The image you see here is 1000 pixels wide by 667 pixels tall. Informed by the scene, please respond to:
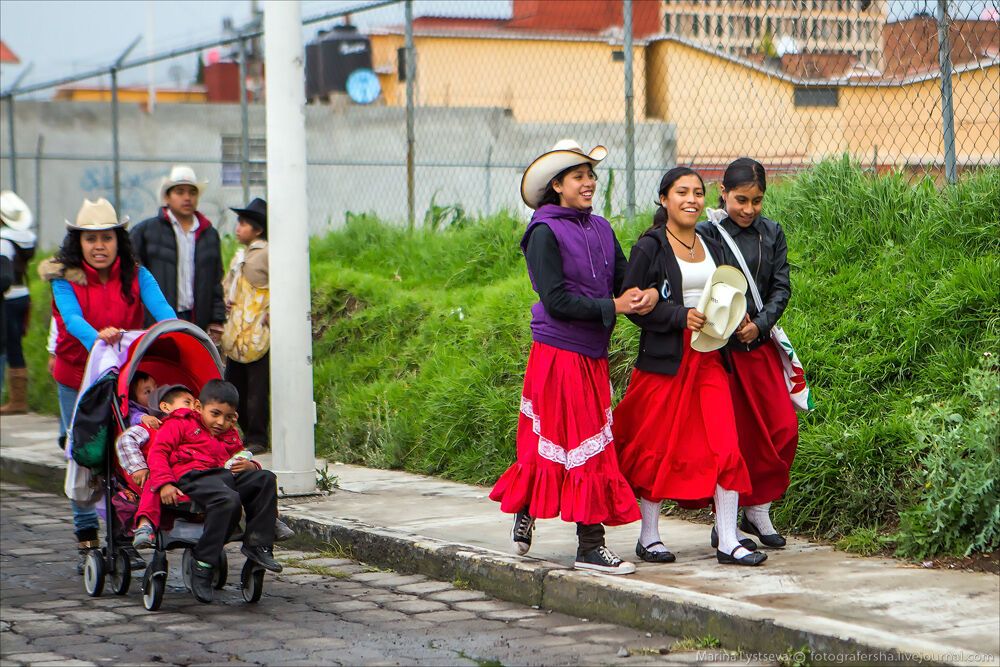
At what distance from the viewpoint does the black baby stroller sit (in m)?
6.32

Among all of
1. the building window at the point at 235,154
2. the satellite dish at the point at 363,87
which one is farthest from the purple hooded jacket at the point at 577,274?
the satellite dish at the point at 363,87

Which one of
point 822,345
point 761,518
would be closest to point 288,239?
point 822,345

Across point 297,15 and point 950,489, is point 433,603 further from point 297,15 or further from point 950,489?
point 297,15

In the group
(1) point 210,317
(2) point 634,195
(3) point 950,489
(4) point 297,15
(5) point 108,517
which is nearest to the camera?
(3) point 950,489

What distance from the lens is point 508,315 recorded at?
32.4ft

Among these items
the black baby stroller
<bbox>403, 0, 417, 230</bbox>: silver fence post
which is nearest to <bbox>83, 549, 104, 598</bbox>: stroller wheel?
the black baby stroller

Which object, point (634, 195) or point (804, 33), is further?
point (634, 195)

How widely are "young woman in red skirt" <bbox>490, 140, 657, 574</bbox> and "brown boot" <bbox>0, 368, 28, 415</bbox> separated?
28.9 feet

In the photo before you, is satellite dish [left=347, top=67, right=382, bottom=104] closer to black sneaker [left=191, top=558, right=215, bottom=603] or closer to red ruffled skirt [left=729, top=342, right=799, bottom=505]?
red ruffled skirt [left=729, top=342, right=799, bottom=505]

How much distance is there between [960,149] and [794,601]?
4433mm

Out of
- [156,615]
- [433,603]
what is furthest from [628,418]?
[156,615]

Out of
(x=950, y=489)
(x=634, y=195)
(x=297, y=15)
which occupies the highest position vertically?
(x=297, y=15)

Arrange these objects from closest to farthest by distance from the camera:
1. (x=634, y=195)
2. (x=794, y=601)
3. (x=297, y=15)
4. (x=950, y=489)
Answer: (x=794, y=601), (x=950, y=489), (x=297, y=15), (x=634, y=195)

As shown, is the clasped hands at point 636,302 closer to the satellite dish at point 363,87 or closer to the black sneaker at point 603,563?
the black sneaker at point 603,563
